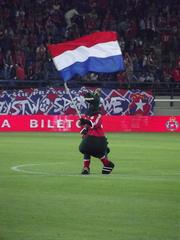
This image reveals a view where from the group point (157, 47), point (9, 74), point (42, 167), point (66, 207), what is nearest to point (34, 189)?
point (66, 207)

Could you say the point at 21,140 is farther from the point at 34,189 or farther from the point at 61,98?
the point at 34,189

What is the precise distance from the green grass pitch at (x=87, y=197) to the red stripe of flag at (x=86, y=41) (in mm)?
2795

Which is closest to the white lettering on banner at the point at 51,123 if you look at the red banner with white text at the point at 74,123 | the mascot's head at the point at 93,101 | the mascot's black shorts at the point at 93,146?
the red banner with white text at the point at 74,123

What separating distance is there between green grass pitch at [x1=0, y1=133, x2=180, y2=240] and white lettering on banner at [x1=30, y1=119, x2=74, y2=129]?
11.0m

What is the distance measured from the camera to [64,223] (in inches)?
436

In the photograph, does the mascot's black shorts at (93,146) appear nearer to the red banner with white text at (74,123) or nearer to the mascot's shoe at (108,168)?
the mascot's shoe at (108,168)

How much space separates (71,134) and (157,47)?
973cm

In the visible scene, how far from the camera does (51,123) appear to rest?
3650 cm

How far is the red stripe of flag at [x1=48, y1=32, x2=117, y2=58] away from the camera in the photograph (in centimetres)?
2225

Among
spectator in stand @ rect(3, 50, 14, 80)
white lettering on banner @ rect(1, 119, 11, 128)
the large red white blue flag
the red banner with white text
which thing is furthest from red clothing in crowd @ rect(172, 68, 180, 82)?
the large red white blue flag

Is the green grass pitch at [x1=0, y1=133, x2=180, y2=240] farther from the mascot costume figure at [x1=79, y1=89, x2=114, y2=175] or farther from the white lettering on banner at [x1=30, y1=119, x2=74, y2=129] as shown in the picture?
the white lettering on banner at [x1=30, y1=119, x2=74, y2=129]

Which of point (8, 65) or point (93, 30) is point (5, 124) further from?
point (93, 30)

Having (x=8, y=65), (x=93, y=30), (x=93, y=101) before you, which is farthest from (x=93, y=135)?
(x=93, y=30)

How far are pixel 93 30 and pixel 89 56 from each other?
20967 millimetres
